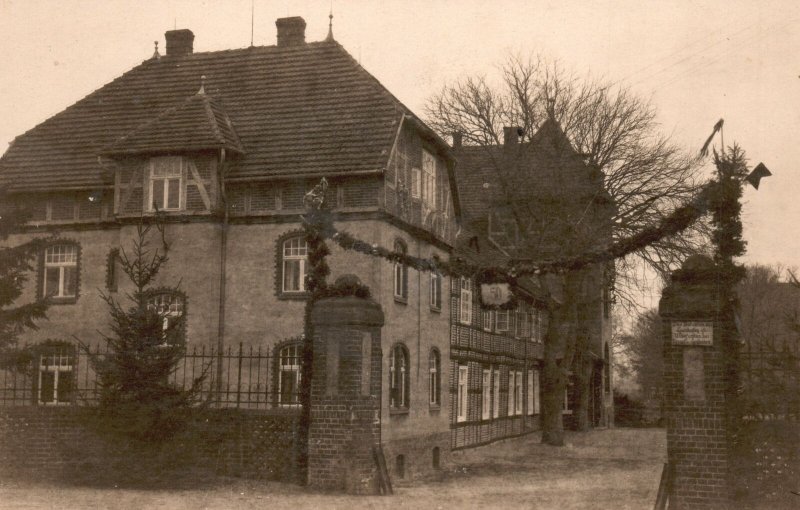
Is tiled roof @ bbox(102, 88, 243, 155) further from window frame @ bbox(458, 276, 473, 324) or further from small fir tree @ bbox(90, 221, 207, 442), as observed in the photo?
window frame @ bbox(458, 276, 473, 324)

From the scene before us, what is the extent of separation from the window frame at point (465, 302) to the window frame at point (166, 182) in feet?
32.2

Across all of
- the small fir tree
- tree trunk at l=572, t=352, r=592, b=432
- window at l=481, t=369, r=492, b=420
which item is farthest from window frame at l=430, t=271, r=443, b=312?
tree trunk at l=572, t=352, r=592, b=432

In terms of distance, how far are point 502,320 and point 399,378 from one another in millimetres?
13225

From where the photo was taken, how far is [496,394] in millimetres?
33531

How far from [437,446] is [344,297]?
1023 cm

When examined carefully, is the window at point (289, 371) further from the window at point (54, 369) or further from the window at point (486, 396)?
the window at point (486, 396)

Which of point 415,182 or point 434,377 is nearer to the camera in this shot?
point 415,182

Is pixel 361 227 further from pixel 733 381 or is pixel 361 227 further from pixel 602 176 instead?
pixel 602 176

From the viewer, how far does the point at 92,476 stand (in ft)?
50.5

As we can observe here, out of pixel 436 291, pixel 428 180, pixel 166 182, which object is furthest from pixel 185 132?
pixel 436 291

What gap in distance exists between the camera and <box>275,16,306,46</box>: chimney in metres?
24.9

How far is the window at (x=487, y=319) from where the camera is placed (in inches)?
1251

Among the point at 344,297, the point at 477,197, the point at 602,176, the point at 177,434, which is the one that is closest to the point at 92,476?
the point at 177,434

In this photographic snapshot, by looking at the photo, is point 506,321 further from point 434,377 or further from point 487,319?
point 434,377
